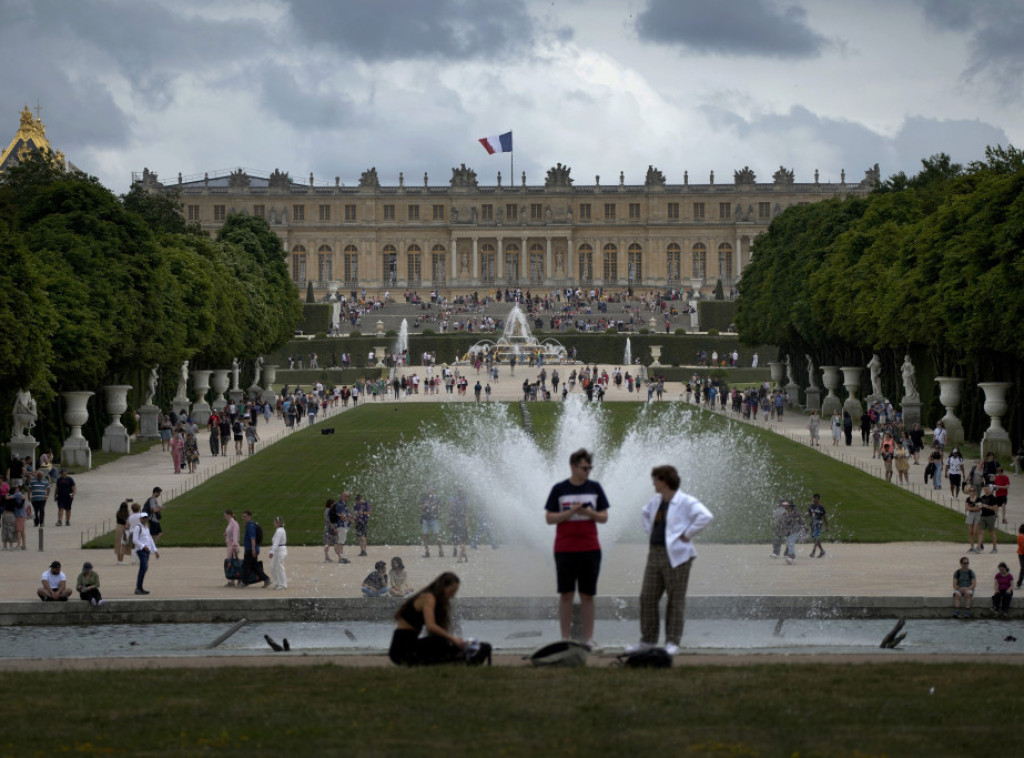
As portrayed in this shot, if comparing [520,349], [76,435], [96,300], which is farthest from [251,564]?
[520,349]

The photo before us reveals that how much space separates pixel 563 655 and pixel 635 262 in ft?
438

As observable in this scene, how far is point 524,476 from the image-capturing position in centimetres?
2183

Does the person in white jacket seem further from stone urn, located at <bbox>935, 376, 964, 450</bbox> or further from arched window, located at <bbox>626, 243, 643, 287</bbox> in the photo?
arched window, located at <bbox>626, 243, 643, 287</bbox>

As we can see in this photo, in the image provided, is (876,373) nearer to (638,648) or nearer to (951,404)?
(951,404)

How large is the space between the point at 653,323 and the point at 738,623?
90.5 meters

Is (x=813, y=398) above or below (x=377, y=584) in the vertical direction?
above

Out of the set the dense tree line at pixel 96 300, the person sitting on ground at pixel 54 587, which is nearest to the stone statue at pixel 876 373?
the dense tree line at pixel 96 300

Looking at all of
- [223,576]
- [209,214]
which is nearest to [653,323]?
[209,214]

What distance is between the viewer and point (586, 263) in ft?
477

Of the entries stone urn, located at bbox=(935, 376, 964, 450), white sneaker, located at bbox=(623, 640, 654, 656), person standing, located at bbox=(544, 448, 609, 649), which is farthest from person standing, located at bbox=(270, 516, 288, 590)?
stone urn, located at bbox=(935, 376, 964, 450)

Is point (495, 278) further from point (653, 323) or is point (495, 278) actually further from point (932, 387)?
point (932, 387)

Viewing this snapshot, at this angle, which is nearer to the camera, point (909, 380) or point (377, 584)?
point (377, 584)

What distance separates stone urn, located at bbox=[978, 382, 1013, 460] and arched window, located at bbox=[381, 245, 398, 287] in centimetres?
10552

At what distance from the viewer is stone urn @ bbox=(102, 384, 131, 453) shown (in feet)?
158
